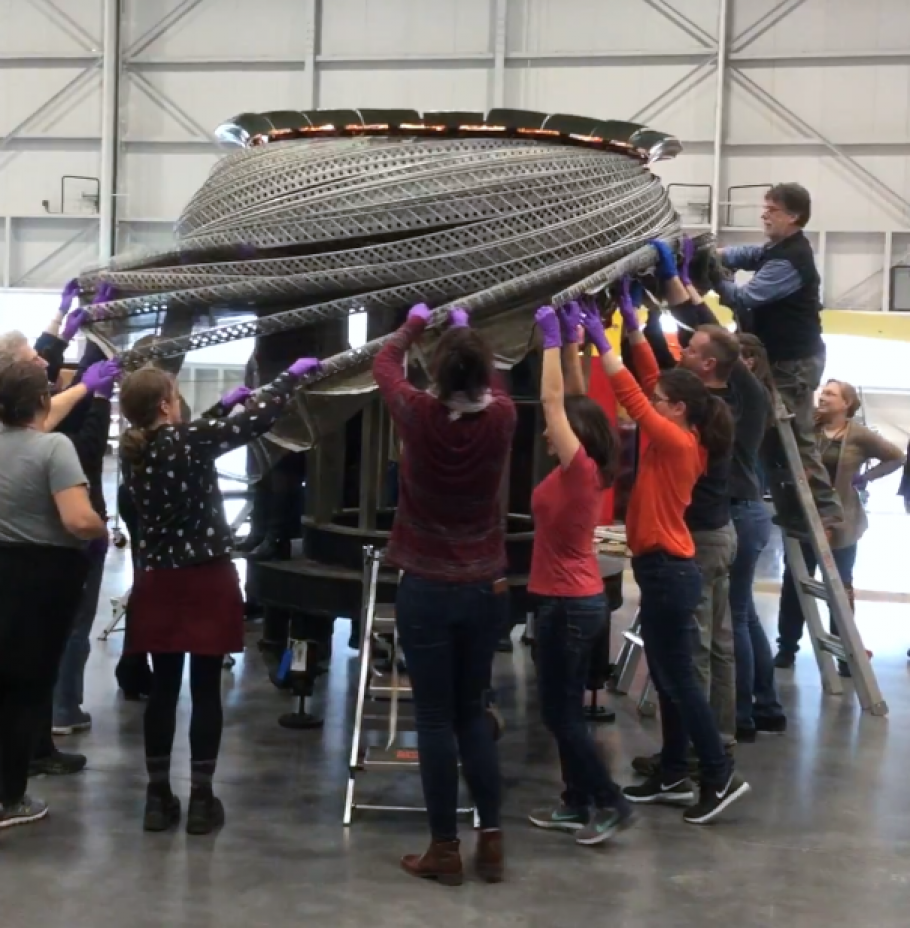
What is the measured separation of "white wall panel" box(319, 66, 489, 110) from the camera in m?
13.1

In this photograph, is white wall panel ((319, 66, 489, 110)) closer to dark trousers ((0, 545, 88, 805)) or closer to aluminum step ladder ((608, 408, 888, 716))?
aluminum step ladder ((608, 408, 888, 716))

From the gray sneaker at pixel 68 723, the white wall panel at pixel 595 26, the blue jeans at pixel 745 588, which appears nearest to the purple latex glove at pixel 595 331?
the blue jeans at pixel 745 588

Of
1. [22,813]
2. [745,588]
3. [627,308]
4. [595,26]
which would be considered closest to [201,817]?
[22,813]

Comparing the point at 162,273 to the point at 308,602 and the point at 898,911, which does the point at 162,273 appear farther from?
the point at 898,911

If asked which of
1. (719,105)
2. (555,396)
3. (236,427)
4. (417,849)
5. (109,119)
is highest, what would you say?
(719,105)

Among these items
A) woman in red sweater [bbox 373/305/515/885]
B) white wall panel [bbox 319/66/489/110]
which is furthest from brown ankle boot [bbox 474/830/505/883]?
white wall panel [bbox 319/66/489/110]

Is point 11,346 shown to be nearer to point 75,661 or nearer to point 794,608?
point 75,661

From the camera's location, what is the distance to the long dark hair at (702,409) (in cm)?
335

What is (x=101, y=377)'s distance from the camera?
11.6 feet

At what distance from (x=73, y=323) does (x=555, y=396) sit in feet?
5.22

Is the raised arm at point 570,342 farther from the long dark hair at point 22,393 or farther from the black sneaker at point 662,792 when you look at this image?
the long dark hair at point 22,393

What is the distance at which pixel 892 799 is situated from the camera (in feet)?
12.2

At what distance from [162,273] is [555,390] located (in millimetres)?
1437

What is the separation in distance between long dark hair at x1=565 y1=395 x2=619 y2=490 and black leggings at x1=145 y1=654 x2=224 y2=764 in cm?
109
